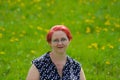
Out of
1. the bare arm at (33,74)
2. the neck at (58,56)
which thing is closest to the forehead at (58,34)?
the neck at (58,56)

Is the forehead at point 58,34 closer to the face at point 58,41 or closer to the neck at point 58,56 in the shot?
the face at point 58,41

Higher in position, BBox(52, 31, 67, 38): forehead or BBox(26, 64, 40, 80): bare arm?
BBox(52, 31, 67, 38): forehead

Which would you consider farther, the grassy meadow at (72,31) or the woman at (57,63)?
the grassy meadow at (72,31)

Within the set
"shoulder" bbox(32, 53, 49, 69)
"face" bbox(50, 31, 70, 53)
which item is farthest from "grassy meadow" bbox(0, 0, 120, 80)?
"face" bbox(50, 31, 70, 53)

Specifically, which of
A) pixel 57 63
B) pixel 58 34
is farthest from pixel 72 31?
pixel 58 34

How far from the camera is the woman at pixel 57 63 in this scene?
4.30m

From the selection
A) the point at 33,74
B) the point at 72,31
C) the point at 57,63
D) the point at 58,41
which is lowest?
the point at 33,74

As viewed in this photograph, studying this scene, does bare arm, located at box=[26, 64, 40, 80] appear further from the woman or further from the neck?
the neck

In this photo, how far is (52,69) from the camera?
4.42m

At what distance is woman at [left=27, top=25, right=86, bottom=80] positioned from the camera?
14.1ft

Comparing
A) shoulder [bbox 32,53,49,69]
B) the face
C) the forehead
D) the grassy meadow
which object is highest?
the grassy meadow

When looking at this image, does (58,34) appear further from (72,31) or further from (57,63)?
(72,31)

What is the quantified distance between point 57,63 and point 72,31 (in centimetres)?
468

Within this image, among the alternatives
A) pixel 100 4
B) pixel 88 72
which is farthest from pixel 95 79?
pixel 100 4
